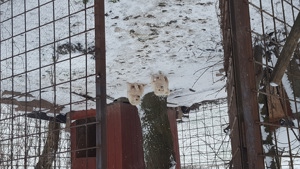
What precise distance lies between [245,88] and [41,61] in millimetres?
3783

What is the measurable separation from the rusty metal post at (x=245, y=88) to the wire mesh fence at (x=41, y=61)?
0.99 metres

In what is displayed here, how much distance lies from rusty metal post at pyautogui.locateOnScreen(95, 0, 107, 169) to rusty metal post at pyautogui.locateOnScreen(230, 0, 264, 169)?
3.06 ft

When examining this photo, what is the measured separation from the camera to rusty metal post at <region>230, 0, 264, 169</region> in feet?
7.54

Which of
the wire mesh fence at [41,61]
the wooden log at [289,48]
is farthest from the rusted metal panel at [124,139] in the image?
the wooden log at [289,48]

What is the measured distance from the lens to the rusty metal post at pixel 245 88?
7.54ft

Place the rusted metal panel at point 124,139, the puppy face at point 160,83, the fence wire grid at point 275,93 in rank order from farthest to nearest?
the rusted metal panel at point 124,139, the puppy face at point 160,83, the fence wire grid at point 275,93

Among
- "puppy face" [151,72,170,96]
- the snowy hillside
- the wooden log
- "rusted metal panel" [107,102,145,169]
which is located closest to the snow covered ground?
the snowy hillside

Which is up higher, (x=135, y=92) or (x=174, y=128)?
(x=135, y=92)

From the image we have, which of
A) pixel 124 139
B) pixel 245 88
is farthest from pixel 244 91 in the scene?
pixel 124 139

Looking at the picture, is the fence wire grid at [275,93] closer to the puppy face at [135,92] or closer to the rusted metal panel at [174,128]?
the puppy face at [135,92]

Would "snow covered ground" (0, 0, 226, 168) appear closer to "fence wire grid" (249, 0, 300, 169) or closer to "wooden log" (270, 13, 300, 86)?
"fence wire grid" (249, 0, 300, 169)

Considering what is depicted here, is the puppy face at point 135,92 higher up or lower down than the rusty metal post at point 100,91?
higher up

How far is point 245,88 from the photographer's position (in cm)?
238

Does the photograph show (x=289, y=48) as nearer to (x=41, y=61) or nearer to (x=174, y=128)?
(x=41, y=61)
